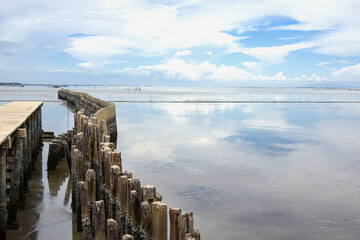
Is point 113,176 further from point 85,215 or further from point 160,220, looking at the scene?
point 160,220

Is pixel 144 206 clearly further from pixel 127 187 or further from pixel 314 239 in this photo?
pixel 314 239

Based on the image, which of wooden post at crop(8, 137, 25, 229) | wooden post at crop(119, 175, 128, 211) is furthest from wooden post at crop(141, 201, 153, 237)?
wooden post at crop(8, 137, 25, 229)

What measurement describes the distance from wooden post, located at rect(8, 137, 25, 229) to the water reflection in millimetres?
3174

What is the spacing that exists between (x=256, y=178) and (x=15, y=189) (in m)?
6.44

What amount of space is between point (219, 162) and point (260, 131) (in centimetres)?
872

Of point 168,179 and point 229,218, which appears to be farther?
point 168,179

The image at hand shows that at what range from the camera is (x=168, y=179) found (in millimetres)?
10445

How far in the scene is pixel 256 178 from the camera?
1078cm

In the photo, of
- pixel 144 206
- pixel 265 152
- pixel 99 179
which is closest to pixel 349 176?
pixel 265 152

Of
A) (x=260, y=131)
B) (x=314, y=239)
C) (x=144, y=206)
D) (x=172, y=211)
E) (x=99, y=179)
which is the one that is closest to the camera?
(x=172, y=211)

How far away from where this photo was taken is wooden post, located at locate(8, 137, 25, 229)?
22.5ft

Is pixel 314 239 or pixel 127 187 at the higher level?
pixel 127 187

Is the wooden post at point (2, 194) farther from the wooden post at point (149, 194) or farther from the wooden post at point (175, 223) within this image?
the wooden post at point (175, 223)

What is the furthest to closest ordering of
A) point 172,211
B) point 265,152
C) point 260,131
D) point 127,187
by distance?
point 260,131 → point 265,152 → point 127,187 → point 172,211
